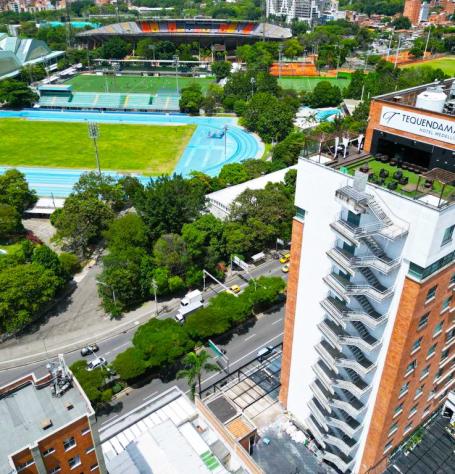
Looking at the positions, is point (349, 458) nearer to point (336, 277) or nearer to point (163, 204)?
point (336, 277)

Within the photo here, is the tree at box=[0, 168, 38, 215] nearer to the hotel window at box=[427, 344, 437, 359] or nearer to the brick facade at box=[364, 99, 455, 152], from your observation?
the brick facade at box=[364, 99, 455, 152]

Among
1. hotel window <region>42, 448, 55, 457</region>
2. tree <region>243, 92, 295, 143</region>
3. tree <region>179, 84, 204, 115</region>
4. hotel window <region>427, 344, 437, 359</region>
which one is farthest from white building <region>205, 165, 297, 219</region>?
tree <region>179, 84, 204, 115</region>

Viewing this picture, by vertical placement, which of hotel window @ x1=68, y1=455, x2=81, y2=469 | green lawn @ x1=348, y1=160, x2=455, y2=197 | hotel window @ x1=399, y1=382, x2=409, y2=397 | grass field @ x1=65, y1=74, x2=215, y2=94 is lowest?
grass field @ x1=65, y1=74, x2=215, y2=94

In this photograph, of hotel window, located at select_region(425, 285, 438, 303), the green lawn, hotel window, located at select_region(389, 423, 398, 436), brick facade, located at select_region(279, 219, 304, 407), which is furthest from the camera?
hotel window, located at select_region(389, 423, 398, 436)

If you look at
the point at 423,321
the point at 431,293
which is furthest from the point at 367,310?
the point at 431,293

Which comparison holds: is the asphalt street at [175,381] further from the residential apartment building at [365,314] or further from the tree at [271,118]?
the tree at [271,118]

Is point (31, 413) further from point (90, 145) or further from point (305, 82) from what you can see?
point (305, 82)
